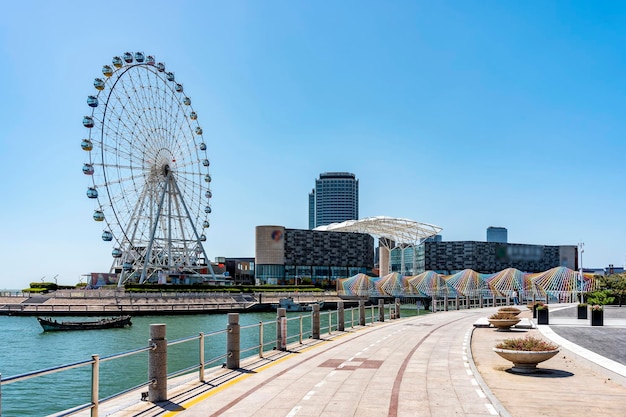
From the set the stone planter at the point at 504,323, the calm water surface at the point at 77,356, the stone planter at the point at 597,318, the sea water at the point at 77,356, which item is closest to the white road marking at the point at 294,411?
the sea water at the point at 77,356

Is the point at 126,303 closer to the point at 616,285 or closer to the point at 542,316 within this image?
the point at 616,285

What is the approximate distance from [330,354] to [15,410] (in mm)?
12975

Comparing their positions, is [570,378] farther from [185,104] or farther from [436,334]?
[185,104]

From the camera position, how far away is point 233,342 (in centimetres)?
1916

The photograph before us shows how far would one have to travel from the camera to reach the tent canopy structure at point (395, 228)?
172 metres

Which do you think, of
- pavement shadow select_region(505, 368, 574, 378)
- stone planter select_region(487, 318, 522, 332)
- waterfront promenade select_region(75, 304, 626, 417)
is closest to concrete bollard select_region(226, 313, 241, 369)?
waterfront promenade select_region(75, 304, 626, 417)

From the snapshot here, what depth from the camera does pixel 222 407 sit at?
13617mm

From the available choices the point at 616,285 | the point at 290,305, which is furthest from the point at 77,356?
the point at 290,305

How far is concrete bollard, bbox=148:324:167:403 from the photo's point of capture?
13938 millimetres

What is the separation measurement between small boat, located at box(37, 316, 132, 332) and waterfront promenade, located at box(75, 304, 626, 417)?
48.0 metres

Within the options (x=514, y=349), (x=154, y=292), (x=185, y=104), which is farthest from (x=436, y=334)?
(x=154, y=292)

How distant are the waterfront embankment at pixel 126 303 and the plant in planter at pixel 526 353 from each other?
253ft

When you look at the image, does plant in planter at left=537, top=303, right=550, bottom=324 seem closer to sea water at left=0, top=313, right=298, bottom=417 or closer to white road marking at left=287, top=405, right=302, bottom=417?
sea water at left=0, top=313, right=298, bottom=417

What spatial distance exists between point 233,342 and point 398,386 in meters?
5.53
